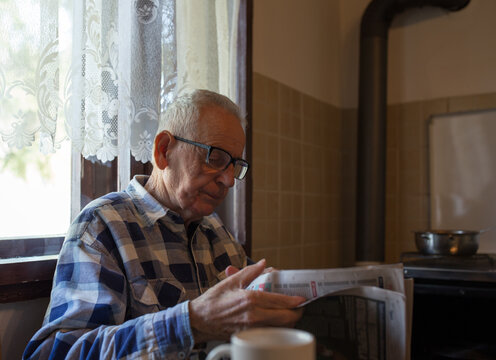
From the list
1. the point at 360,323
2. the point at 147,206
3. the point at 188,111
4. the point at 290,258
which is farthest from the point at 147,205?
the point at 290,258

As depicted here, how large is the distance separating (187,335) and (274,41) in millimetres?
1497

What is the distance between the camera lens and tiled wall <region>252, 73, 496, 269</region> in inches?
78.7

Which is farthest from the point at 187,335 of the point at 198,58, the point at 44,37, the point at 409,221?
the point at 409,221

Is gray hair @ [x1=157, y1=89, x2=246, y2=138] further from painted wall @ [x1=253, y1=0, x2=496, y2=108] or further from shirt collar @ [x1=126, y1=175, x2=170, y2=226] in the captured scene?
painted wall @ [x1=253, y1=0, x2=496, y2=108]

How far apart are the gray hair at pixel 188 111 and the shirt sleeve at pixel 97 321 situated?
14.8 inches

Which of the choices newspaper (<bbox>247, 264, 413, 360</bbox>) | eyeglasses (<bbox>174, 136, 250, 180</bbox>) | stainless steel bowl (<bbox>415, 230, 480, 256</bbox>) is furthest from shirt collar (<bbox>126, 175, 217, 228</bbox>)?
stainless steel bowl (<bbox>415, 230, 480, 256</bbox>)

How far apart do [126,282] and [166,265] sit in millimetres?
139

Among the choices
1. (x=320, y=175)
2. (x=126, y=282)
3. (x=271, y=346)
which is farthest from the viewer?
(x=320, y=175)

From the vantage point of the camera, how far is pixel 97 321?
3.22 feet

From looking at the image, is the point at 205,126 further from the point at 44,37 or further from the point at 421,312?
the point at 421,312

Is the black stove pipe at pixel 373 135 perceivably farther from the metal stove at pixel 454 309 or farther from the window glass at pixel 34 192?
the window glass at pixel 34 192

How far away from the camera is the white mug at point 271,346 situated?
50cm

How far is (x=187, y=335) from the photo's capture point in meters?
0.87

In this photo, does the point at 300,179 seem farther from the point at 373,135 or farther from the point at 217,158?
the point at 217,158
